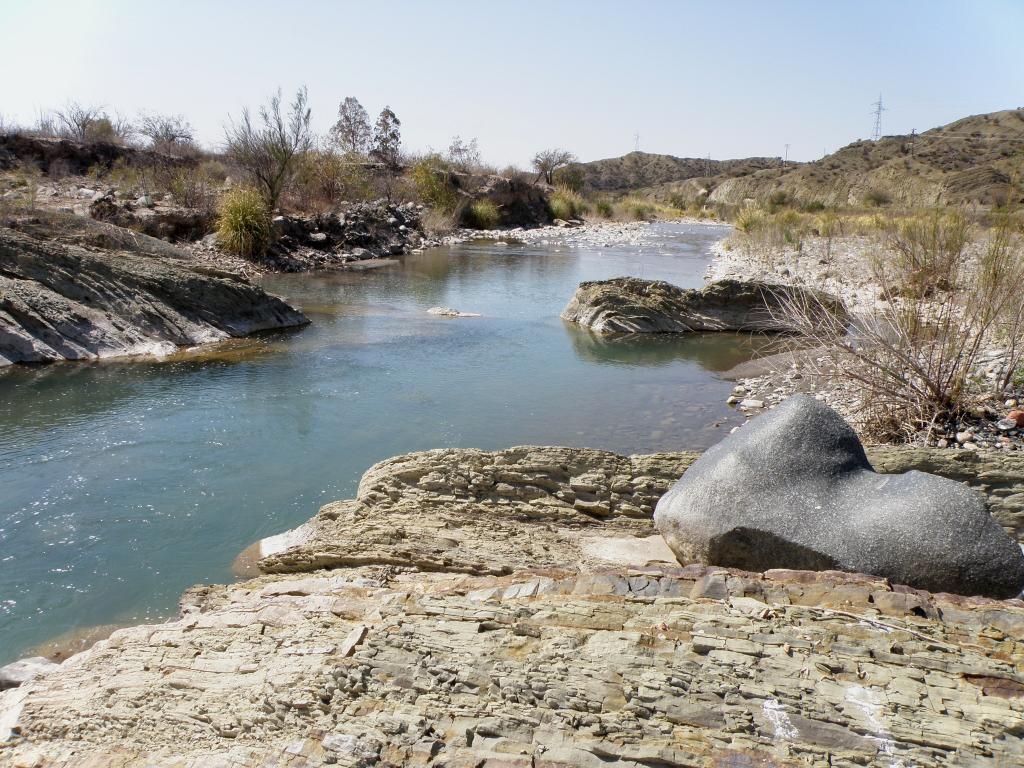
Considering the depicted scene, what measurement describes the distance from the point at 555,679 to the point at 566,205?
44.1m

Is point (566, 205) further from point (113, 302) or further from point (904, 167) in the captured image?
point (113, 302)

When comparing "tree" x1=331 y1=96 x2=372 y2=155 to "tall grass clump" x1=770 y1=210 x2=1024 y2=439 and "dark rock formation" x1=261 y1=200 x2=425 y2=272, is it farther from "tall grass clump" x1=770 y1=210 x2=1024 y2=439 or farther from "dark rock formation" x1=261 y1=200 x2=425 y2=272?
"tall grass clump" x1=770 y1=210 x2=1024 y2=439

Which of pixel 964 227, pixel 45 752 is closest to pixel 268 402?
pixel 45 752

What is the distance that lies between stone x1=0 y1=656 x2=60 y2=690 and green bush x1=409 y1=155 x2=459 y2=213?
106 feet

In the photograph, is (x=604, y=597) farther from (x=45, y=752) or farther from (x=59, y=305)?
(x=59, y=305)

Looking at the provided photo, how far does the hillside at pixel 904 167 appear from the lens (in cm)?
3619

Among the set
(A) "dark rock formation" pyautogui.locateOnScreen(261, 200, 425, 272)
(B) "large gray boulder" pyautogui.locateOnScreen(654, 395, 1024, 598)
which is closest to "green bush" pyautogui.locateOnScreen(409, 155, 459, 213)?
(A) "dark rock formation" pyautogui.locateOnScreen(261, 200, 425, 272)

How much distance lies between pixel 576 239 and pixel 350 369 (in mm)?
25243

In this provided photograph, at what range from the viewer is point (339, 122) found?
4819 centimetres

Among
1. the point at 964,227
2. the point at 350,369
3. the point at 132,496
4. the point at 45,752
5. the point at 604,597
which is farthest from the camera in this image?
the point at 350,369

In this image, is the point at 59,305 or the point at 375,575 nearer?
the point at 375,575

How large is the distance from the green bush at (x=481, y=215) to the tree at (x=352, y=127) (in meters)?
13.2

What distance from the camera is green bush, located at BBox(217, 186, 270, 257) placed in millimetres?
21062

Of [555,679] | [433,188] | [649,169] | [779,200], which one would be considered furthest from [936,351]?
[649,169]
